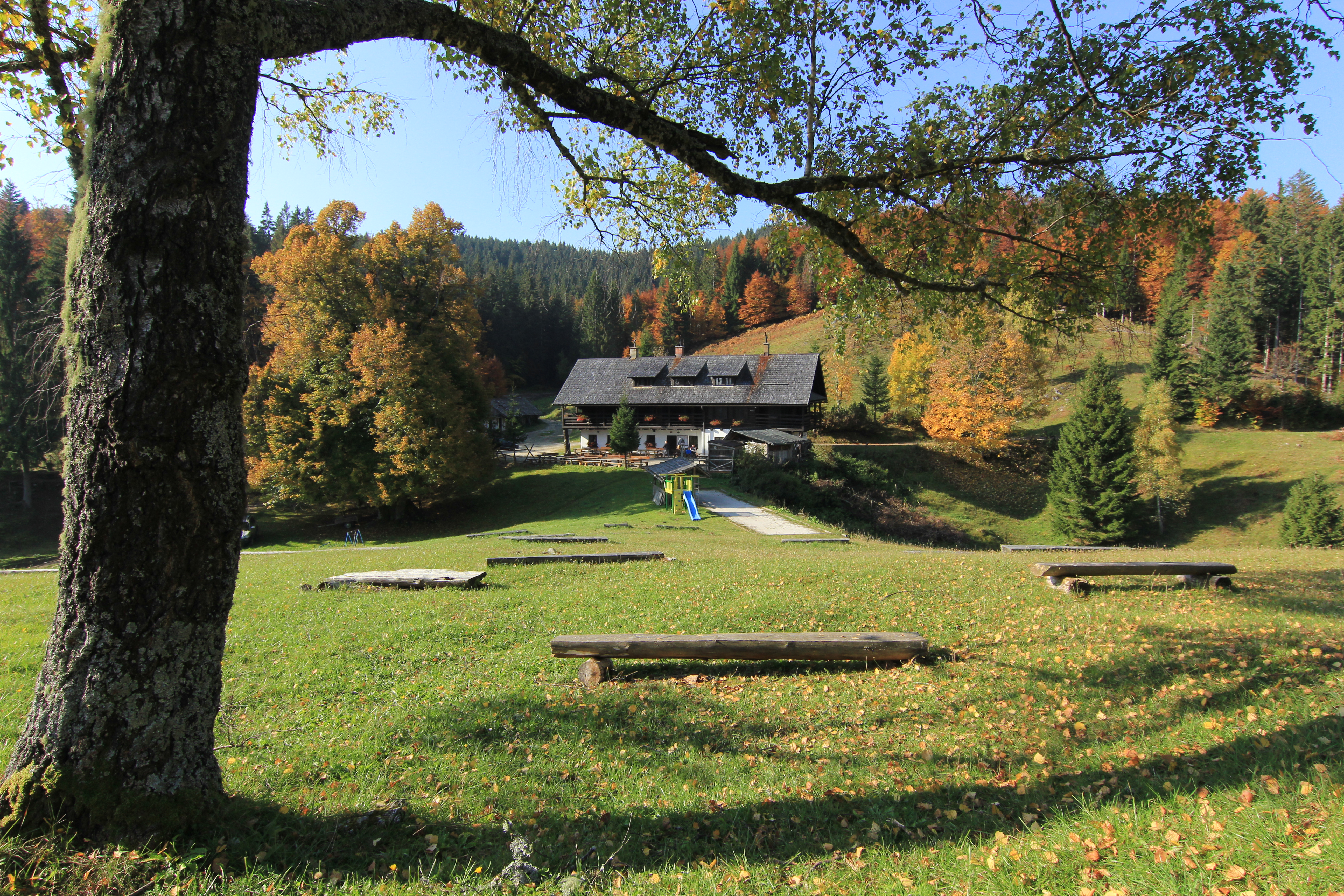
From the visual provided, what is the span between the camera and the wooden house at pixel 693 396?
4319cm

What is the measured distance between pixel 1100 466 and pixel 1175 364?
20084 mm

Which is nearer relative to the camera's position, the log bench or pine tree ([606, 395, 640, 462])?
the log bench

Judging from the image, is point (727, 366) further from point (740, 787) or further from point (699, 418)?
point (740, 787)

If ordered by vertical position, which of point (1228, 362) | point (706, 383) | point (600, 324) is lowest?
point (706, 383)

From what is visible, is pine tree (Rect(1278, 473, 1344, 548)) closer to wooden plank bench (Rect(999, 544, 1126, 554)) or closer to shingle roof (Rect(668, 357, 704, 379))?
wooden plank bench (Rect(999, 544, 1126, 554))

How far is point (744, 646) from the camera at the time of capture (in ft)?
19.5

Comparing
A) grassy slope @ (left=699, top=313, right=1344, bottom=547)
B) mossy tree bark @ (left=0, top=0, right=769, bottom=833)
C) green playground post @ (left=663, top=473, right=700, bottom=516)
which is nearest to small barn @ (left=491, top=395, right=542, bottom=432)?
green playground post @ (left=663, top=473, right=700, bottom=516)

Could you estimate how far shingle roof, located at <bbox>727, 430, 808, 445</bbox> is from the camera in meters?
35.3

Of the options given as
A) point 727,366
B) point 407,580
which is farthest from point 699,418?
point 407,580

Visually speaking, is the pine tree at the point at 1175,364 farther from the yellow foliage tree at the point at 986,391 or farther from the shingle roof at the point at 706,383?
the shingle roof at the point at 706,383

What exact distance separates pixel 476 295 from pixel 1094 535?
35.0 meters

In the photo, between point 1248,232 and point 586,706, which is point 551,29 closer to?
point 586,706

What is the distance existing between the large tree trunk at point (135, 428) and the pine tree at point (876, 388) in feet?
170

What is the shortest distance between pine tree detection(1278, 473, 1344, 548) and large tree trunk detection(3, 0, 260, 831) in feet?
119
